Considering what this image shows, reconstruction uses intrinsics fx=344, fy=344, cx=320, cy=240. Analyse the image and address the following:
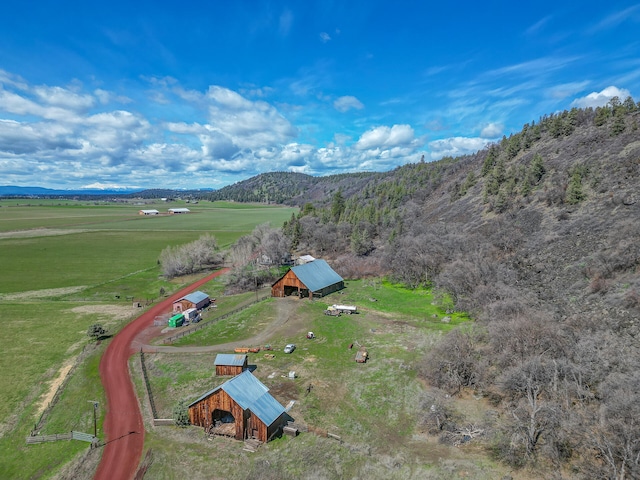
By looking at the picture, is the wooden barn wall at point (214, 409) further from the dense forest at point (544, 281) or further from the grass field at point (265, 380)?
the dense forest at point (544, 281)

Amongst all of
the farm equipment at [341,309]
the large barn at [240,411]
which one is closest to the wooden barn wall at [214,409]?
the large barn at [240,411]

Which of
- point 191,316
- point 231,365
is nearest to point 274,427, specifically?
point 231,365

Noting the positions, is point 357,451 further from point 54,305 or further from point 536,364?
point 54,305

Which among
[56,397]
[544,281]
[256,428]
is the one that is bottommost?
[56,397]

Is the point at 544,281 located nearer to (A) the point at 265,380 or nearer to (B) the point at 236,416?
(A) the point at 265,380

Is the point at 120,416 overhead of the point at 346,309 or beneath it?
beneath

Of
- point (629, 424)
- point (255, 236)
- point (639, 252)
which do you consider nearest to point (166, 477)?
point (629, 424)

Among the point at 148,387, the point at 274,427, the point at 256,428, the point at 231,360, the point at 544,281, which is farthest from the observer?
the point at 544,281
